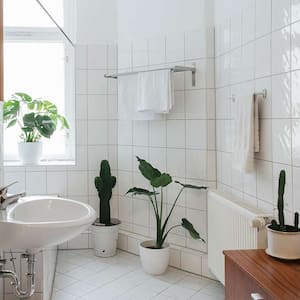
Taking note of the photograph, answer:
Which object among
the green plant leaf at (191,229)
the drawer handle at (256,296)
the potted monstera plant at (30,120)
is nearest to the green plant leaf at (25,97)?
the potted monstera plant at (30,120)

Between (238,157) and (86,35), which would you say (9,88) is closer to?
(86,35)

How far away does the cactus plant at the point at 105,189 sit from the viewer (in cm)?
333

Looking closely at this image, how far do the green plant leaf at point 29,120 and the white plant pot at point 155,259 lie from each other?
1.42m

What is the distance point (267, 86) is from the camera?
2.13 meters

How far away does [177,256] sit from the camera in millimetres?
3043

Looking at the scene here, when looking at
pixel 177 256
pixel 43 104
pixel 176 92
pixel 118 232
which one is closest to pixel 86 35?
pixel 43 104

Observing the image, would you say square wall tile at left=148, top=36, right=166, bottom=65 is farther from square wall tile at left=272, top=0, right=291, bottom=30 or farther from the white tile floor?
the white tile floor

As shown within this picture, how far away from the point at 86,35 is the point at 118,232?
1774mm

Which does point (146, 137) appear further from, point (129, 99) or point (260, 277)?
point (260, 277)

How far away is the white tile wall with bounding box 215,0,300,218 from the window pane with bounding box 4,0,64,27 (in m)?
1.64

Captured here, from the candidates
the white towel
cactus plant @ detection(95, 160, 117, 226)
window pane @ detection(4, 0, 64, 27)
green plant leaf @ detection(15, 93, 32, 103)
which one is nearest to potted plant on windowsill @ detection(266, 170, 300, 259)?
the white towel

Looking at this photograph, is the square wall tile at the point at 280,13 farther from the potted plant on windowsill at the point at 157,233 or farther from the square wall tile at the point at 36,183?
the square wall tile at the point at 36,183

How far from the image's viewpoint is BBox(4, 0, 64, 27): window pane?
3574mm

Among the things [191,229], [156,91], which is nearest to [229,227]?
[191,229]
